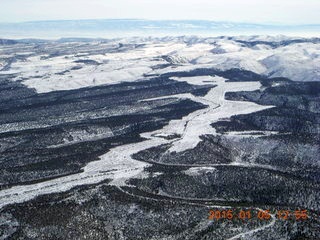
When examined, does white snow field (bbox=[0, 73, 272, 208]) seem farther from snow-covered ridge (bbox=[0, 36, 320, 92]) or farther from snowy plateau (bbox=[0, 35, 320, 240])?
snow-covered ridge (bbox=[0, 36, 320, 92])

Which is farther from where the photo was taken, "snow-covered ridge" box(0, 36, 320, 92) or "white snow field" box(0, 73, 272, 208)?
"snow-covered ridge" box(0, 36, 320, 92)

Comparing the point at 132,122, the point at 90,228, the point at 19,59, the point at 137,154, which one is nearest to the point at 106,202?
the point at 90,228
